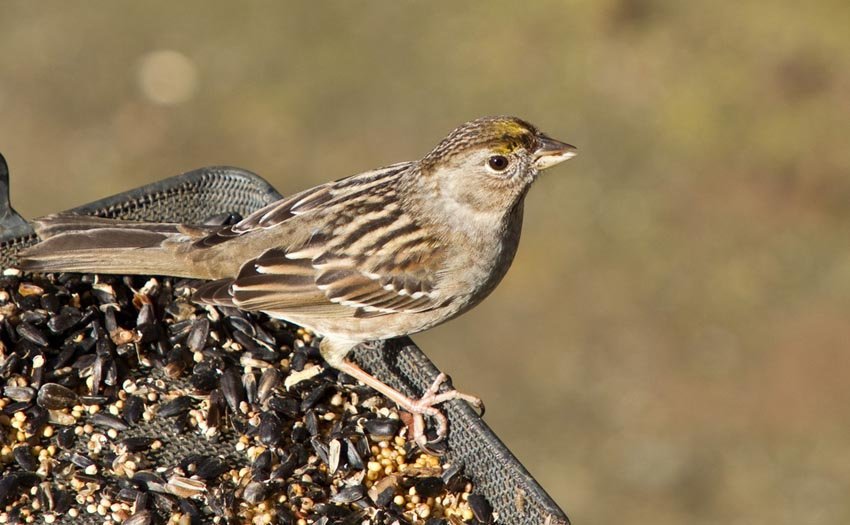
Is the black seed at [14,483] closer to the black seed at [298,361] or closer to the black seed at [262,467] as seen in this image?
the black seed at [262,467]

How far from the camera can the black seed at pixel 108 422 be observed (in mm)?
4281

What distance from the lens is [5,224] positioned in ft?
16.0

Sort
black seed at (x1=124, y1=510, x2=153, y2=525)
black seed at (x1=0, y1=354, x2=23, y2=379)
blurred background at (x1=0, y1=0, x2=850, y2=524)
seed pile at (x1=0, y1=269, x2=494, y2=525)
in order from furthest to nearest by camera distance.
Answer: blurred background at (x1=0, y1=0, x2=850, y2=524), black seed at (x1=0, y1=354, x2=23, y2=379), seed pile at (x1=0, y1=269, x2=494, y2=525), black seed at (x1=124, y1=510, x2=153, y2=525)

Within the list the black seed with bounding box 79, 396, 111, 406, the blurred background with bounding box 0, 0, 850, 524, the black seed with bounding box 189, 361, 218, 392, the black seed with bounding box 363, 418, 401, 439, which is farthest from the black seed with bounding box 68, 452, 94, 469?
the blurred background with bounding box 0, 0, 850, 524

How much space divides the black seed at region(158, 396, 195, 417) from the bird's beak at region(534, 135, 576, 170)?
1.70 meters

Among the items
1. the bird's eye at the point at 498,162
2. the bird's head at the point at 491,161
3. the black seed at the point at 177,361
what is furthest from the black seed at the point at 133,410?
the bird's eye at the point at 498,162

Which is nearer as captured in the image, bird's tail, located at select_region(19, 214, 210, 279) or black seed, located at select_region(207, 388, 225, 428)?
black seed, located at select_region(207, 388, 225, 428)

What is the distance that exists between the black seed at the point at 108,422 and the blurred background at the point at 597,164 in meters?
3.56

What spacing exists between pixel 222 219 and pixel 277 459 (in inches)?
60.7

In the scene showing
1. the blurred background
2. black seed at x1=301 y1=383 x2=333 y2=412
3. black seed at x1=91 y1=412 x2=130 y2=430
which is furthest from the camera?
the blurred background

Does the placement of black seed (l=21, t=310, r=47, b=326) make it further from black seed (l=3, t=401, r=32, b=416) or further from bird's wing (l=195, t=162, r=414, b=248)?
bird's wing (l=195, t=162, r=414, b=248)

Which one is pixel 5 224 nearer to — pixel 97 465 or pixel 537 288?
pixel 97 465

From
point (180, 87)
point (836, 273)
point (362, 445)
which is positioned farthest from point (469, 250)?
point (180, 87)

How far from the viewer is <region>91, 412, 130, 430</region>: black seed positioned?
14.0 feet
